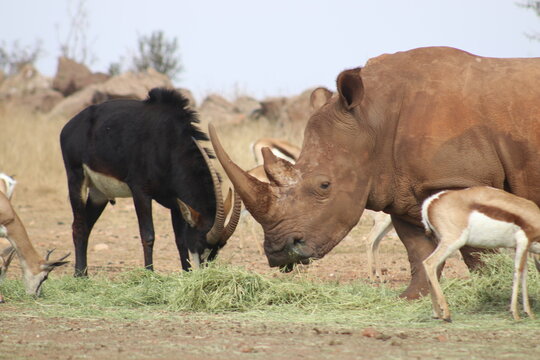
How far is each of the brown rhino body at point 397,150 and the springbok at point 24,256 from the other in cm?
219

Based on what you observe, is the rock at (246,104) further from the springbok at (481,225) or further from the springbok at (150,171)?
the springbok at (481,225)

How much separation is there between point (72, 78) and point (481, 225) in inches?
1144

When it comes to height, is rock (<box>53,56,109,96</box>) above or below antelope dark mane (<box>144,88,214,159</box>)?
above

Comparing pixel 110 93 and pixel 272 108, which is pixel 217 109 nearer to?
pixel 272 108

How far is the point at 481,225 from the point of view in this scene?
599 cm

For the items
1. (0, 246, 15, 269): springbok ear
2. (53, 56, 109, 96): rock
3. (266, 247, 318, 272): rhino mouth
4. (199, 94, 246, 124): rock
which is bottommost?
(0, 246, 15, 269): springbok ear

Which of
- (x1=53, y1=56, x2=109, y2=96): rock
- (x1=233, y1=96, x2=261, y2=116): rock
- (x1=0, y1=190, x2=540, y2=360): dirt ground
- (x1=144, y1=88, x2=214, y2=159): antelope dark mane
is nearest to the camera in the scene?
(x1=0, y1=190, x2=540, y2=360): dirt ground

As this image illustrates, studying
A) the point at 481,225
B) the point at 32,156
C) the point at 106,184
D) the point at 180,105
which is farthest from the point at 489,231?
the point at 32,156

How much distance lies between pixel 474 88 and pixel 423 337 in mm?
1895

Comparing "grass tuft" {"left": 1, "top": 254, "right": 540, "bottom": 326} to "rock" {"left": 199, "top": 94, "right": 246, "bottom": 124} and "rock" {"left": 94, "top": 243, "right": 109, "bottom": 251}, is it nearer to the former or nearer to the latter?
"rock" {"left": 94, "top": 243, "right": 109, "bottom": 251}

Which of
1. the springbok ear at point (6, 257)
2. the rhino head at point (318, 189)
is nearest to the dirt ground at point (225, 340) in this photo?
the springbok ear at point (6, 257)

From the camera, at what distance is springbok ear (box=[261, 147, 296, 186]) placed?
6.63 m

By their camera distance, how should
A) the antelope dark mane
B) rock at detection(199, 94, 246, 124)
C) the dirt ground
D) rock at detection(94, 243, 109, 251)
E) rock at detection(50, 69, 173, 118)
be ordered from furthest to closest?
rock at detection(199, 94, 246, 124) < rock at detection(50, 69, 173, 118) < rock at detection(94, 243, 109, 251) < the antelope dark mane < the dirt ground

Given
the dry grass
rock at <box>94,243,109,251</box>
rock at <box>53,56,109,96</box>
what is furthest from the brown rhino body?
rock at <box>53,56,109,96</box>
